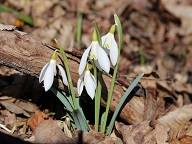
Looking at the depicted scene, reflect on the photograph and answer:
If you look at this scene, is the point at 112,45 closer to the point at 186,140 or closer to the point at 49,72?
the point at 49,72

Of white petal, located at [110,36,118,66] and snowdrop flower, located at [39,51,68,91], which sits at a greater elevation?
white petal, located at [110,36,118,66]

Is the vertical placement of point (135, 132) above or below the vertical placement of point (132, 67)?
above

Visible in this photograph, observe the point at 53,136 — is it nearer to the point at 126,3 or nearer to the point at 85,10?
the point at 85,10

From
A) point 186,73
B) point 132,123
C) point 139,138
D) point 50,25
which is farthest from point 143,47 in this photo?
point 139,138

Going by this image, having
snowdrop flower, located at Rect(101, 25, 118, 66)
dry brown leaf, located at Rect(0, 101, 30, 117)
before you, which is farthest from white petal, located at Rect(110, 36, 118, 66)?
dry brown leaf, located at Rect(0, 101, 30, 117)

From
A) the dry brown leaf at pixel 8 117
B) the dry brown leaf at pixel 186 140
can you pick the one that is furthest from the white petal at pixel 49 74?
the dry brown leaf at pixel 186 140

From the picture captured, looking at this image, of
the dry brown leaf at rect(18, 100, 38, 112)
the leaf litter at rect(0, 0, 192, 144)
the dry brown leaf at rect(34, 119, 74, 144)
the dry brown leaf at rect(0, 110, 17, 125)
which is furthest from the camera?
the dry brown leaf at rect(18, 100, 38, 112)

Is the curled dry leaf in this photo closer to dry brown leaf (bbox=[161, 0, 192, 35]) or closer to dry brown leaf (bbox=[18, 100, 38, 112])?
dry brown leaf (bbox=[18, 100, 38, 112])

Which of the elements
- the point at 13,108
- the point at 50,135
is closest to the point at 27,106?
the point at 13,108
